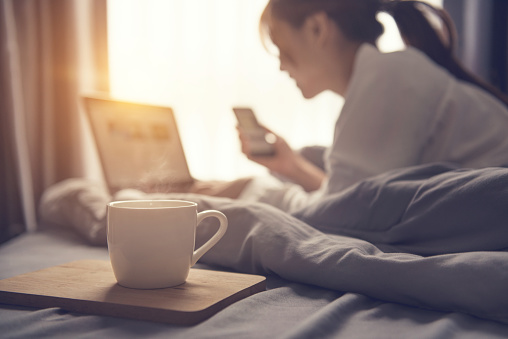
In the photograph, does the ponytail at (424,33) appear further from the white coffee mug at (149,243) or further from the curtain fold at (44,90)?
the curtain fold at (44,90)

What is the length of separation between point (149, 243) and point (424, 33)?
1.10m

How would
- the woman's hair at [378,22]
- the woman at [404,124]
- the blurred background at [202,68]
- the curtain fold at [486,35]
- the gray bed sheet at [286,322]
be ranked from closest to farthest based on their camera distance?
the gray bed sheet at [286,322], the woman at [404,124], the woman's hair at [378,22], the blurred background at [202,68], the curtain fold at [486,35]

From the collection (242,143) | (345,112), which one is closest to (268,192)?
(345,112)

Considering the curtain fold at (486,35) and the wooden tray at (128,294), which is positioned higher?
the curtain fold at (486,35)

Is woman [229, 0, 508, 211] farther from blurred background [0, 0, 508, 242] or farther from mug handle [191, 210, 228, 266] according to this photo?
blurred background [0, 0, 508, 242]

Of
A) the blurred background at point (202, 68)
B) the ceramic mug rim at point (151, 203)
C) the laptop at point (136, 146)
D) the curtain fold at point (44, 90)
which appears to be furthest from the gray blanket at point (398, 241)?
the blurred background at point (202, 68)

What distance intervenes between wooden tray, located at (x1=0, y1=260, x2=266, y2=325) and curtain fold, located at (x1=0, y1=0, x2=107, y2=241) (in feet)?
Answer: 4.62

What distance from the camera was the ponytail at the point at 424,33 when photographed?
4.20 feet

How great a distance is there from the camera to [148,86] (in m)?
2.44

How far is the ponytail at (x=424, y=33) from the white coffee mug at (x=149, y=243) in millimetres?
1038

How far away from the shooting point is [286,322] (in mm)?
425

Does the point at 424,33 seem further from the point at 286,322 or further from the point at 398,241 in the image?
the point at 286,322

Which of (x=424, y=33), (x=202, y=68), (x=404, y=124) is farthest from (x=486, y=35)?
(x=404, y=124)

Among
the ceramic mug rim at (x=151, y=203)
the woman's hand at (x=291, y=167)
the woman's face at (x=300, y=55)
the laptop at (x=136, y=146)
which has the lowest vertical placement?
the woman's hand at (x=291, y=167)
